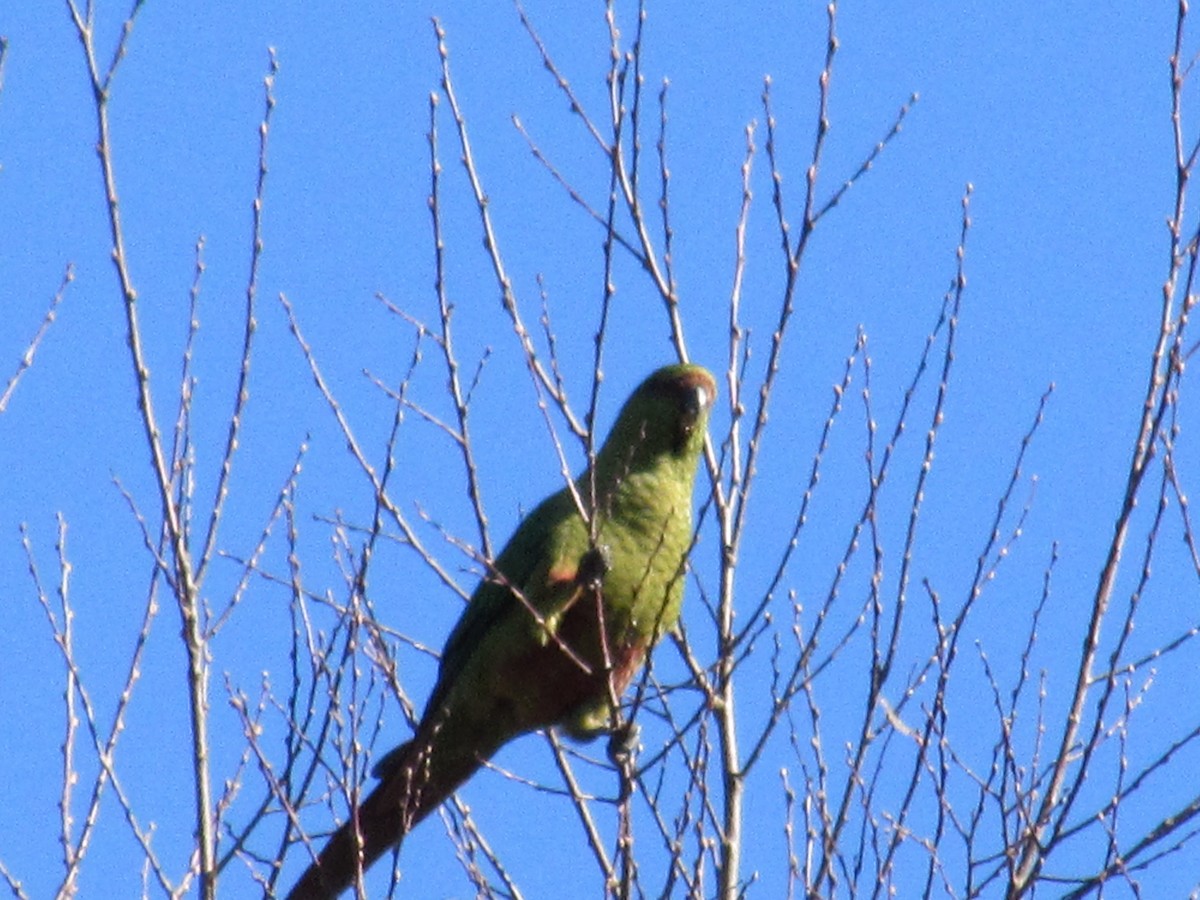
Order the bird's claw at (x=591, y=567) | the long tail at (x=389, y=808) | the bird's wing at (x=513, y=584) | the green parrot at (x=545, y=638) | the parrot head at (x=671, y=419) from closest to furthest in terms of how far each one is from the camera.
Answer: the bird's claw at (x=591, y=567), the long tail at (x=389, y=808), the green parrot at (x=545, y=638), the bird's wing at (x=513, y=584), the parrot head at (x=671, y=419)

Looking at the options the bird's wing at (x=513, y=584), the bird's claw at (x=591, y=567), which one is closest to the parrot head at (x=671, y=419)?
the bird's wing at (x=513, y=584)

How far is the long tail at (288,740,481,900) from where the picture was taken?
17.1ft

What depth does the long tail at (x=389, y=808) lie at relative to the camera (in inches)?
205

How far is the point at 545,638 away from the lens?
5246 mm

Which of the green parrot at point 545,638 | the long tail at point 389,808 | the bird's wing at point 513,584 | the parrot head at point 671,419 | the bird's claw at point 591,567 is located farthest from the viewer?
the parrot head at point 671,419

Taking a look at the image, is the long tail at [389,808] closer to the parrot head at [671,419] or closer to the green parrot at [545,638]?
the green parrot at [545,638]

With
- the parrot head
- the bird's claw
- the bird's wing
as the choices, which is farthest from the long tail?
the parrot head

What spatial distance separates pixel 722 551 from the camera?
4.56m

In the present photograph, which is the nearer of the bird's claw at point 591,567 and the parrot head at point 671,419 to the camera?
the bird's claw at point 591,567

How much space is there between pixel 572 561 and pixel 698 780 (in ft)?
4.76

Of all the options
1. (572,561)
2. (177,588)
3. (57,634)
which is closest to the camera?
(177,588)

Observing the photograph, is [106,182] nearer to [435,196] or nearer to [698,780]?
[435,196]

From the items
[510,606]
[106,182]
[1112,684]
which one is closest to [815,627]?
[1112,684]

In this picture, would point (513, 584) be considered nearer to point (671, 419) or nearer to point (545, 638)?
point (545, 638)
